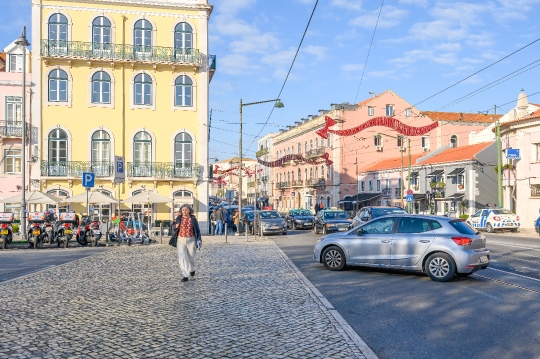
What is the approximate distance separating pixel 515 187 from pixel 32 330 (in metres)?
39.4

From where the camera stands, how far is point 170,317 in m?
8.96

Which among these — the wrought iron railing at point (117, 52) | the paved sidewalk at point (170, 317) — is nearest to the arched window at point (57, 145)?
the wrought iron railing at point (117, 52)

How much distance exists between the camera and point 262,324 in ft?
27.7

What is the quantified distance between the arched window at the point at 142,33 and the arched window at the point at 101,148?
598cm

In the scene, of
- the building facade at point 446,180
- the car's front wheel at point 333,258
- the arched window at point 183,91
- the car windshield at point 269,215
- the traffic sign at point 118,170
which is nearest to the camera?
the car's front wheel at point 333,258

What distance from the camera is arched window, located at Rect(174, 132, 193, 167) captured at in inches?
1430

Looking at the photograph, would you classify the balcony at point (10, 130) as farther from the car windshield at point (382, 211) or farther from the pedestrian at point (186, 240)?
the pedestrian at point (186, 240)

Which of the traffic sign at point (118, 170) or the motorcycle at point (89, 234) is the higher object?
the traffic sign at point (118, 170)

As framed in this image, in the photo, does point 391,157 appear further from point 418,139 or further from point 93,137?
point 93,137

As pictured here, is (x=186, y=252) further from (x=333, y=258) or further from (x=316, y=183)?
(x=316, y=183)

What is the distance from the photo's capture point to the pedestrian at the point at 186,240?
1327 centimetres

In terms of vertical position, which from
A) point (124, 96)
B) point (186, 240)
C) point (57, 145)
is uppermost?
point (124, 96)

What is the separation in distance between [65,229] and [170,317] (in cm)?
1794

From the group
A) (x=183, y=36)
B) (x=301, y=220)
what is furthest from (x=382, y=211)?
(x=183, y=36)
